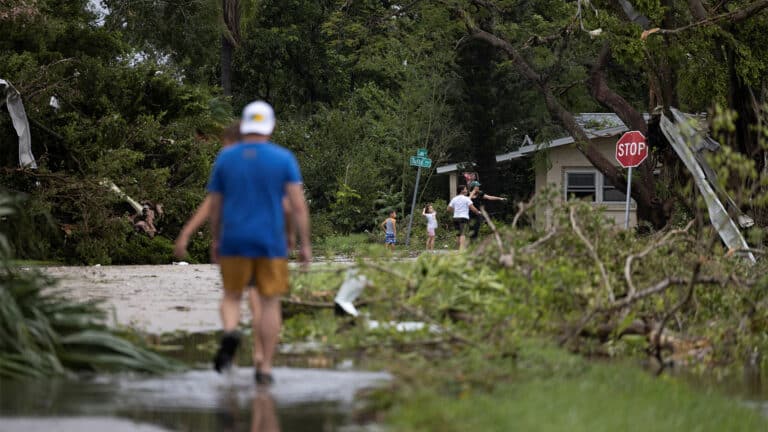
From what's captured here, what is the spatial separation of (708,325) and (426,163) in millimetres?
26765

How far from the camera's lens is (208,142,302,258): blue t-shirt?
8461mm

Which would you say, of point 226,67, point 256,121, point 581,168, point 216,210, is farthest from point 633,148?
point 226,67

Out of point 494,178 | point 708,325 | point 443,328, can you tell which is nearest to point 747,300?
point 708,325

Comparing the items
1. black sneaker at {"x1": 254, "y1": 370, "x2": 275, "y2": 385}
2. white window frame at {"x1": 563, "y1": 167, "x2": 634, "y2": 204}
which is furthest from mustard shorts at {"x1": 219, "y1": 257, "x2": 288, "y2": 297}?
white window frame at {"x1": 563, "y1": 167, "x2": 634, "y2": 204}

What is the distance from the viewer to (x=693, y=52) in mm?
27297

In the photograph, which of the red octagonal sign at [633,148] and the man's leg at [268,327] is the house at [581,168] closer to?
the red octagonal sign at [633,148]

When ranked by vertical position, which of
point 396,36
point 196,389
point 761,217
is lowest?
point 196,389

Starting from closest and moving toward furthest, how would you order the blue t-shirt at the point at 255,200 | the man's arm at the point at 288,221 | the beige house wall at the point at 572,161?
the blue t-shirt at the point at 255,200, the man's arm at the point at 288,221, the beige house wall at the point at 572,161

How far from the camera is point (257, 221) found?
27.8 feet

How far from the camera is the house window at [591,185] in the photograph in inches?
1940

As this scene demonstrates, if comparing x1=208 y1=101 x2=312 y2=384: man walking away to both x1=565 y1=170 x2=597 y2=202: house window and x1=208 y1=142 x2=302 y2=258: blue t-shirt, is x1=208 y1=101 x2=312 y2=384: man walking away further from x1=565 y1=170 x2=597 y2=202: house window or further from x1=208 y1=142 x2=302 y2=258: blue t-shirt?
x1=565 y1=170 x2=597 y2=202: house window

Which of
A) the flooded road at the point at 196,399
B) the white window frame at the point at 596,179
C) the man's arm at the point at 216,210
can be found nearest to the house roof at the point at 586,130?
the white window frame at the point at 596,179

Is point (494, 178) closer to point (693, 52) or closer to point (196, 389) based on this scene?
point (693, 52)

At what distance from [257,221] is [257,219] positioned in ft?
0.04
